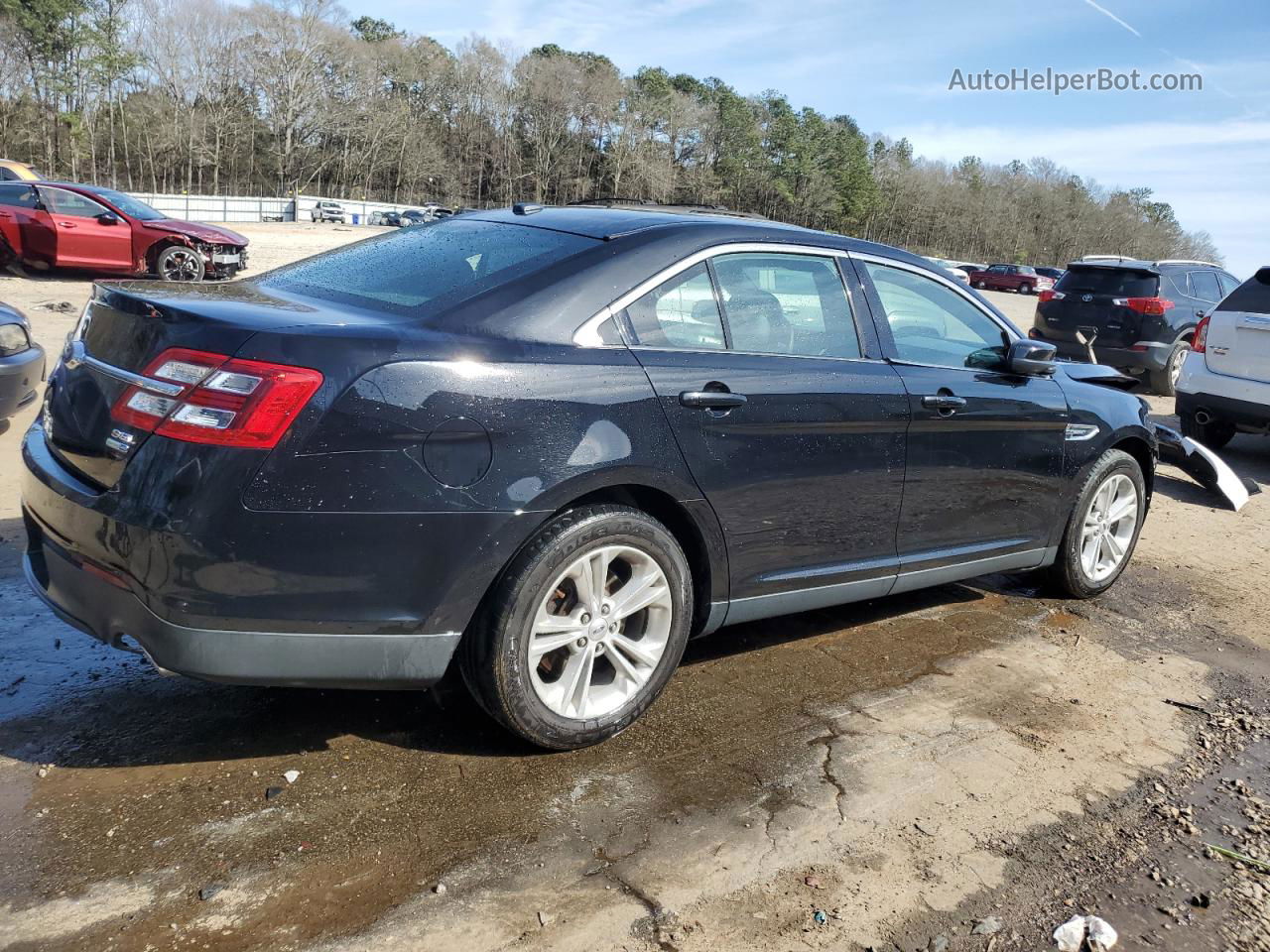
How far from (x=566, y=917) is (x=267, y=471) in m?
1.29

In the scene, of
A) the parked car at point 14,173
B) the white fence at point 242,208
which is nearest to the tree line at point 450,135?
the white fence at point 242,208

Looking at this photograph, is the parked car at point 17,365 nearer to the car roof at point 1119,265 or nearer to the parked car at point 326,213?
→ the car roof at point 1119,265

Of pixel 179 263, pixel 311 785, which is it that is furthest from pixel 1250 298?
pixel 179 263

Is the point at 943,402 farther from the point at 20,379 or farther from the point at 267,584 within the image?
the point at 20,379

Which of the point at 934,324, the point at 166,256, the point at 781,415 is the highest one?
the point at 934,324

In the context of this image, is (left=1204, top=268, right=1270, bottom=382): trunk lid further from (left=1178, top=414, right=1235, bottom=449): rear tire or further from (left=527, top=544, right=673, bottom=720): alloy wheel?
(left=527, top=544, right=673, bottom=720): alloy wheel

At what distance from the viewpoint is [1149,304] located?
12258mm

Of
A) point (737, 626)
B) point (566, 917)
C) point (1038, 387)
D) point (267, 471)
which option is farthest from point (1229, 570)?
point (267, 471)

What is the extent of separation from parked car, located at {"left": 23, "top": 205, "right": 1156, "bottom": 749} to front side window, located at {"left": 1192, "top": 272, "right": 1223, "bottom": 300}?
10327mm

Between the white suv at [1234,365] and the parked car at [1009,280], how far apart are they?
48.9 metres

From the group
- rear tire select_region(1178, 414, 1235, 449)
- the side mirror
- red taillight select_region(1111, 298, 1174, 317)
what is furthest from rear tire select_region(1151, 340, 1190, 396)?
the side mirror

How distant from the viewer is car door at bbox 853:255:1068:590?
4012mm

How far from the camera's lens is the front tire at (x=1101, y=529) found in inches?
193

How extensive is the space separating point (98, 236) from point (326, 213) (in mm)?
54244
